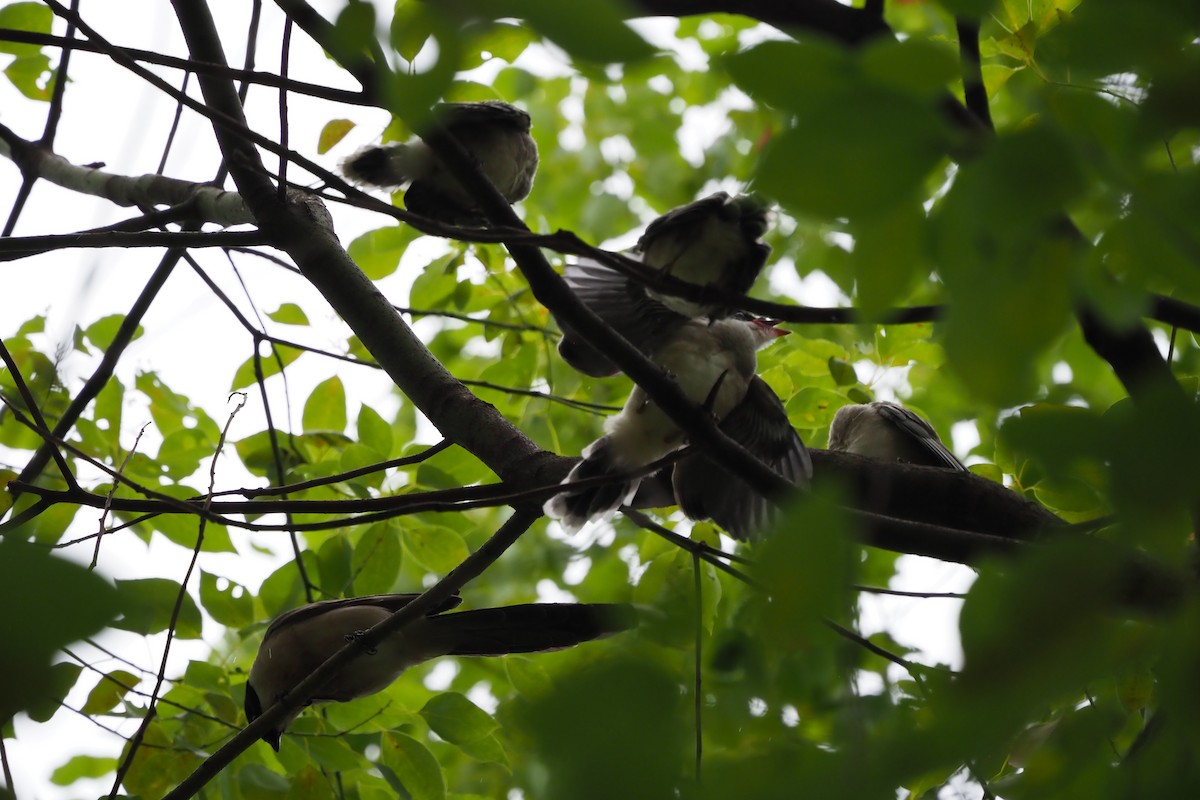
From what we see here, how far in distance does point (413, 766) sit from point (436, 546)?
63 centimetres

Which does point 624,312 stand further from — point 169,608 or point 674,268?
point 169,608

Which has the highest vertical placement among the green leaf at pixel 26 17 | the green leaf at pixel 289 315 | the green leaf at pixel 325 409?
the green leaf at pixel 26 17

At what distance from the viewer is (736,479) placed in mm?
2785

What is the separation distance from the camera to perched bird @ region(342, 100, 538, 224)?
3.27 meters

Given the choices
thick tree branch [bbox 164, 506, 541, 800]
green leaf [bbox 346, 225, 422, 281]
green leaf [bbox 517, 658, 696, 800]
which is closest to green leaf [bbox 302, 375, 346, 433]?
green leaf [bbox 346, 225, 422, 281]

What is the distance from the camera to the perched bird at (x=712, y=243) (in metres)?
3.04

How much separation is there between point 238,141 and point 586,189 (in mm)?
5197

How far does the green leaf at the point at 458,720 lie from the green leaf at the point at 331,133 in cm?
170

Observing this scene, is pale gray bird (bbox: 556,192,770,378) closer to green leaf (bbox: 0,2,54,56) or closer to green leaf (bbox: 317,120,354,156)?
green leaf (bbox: 317,120,354,156)

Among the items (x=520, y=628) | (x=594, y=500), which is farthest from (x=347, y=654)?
(x=594, y=500)

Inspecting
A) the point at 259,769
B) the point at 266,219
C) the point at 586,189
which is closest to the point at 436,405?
the point at 266,219

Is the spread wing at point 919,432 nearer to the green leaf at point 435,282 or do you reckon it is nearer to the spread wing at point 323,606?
the green leaf at point 435,282

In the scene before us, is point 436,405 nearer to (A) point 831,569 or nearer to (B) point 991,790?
(B) point 991,790

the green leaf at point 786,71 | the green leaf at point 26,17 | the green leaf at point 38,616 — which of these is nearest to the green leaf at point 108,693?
the green leaf at point 26,17
